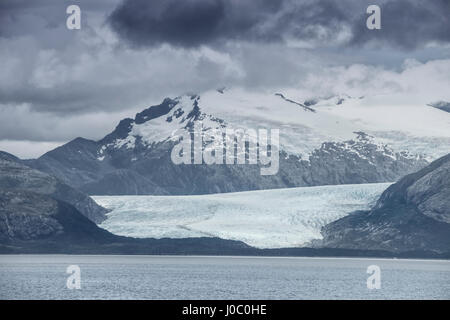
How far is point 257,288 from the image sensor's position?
124m

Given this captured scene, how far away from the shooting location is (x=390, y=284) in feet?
443

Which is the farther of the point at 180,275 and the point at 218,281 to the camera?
the point at 180,275
